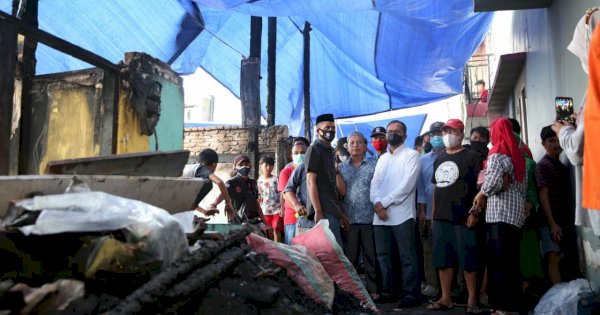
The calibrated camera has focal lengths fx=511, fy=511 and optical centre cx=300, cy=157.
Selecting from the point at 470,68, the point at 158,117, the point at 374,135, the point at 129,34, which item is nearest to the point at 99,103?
the point at 158,117

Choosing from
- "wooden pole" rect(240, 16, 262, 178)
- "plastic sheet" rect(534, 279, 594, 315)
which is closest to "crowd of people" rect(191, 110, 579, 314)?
"plastic sheet" rect(534, 279, 594, 315)

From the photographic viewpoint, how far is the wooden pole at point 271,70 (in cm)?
983

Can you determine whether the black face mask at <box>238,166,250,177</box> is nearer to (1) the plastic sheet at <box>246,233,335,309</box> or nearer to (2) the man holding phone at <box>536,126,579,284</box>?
(1) the plastic sheet at <box>246,233,335,309</box>

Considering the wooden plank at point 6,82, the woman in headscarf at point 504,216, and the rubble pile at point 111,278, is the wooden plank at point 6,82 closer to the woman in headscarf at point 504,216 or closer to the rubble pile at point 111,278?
the rubble pile at point 111,278

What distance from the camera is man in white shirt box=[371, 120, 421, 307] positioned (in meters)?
4.53

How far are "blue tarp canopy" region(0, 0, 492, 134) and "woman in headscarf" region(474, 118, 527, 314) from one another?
349cm

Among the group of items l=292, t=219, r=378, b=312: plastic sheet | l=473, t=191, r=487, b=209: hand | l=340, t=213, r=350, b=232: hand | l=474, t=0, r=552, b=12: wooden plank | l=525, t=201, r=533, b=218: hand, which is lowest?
l=292, t=219, r=378, b=312: plastic sheet

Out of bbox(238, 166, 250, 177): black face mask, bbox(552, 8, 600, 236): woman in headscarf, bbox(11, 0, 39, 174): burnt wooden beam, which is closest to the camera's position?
bbox(552, 8, 600, 236): woman in headscarf

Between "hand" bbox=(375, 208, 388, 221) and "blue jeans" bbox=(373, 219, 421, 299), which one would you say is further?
"hand" bbox=(375, 208, 388, 221)

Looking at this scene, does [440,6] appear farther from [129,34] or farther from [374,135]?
[129,34]

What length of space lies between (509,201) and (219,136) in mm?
6598

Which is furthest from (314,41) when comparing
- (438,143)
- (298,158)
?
(438,143)

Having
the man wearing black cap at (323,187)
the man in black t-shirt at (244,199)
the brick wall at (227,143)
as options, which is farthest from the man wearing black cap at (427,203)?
the brick wall at (227,143)

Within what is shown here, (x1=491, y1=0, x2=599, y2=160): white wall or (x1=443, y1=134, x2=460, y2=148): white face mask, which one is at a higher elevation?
(x1=491, y1=0, x2=599, y2=160): white wall
